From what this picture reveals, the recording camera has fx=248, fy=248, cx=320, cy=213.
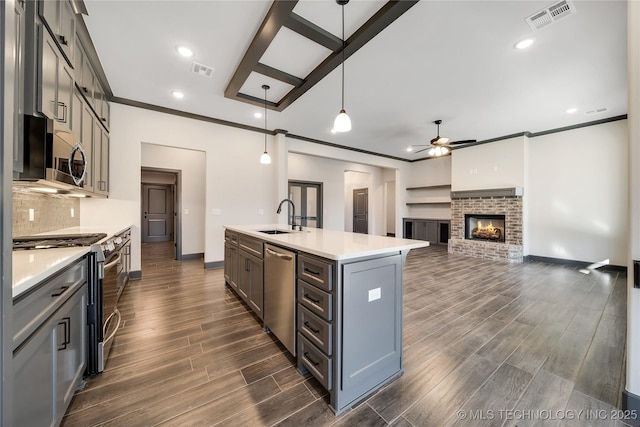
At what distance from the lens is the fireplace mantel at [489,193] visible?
5.54 metres

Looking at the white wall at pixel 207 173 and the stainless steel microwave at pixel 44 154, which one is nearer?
the stainless steel microwave at pixel 44 154

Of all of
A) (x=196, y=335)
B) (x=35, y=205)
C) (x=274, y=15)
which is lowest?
(x=196, y=335)

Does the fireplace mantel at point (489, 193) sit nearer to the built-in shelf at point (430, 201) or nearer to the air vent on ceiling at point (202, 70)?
the built-in shelf at point (430, 201)

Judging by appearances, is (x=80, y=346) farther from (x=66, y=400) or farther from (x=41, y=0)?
(x=41, y=0)

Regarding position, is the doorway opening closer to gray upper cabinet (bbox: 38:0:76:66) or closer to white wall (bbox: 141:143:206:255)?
white wall (bbox: 141:143:206:255)

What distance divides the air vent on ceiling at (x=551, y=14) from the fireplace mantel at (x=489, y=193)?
4.10 m

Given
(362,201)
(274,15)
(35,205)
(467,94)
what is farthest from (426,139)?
(35,205)

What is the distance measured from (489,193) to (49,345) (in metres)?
7.27

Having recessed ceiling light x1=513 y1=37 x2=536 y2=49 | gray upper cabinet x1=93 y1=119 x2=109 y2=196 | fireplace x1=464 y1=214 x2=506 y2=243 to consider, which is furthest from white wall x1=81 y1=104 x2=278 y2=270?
fireplace x1=464 y1=214 x2=506 y2=243

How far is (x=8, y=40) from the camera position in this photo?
0.76 m

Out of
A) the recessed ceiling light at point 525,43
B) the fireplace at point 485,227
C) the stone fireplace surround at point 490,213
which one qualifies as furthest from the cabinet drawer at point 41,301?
the fireplace at point 485,227

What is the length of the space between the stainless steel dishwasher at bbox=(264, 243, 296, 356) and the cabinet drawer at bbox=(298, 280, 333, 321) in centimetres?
10

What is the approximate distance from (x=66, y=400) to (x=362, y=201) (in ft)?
29.7

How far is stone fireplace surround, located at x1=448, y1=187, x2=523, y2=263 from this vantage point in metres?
5.60
